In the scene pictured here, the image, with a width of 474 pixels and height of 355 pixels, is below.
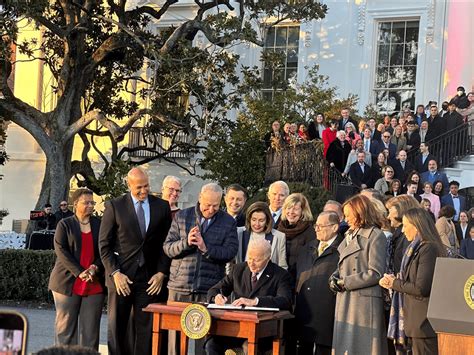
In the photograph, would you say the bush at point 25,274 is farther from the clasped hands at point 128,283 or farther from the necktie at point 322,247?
the necktie at point 322,247

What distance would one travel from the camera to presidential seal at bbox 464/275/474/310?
7.38 m

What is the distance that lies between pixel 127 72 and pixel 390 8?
305 inches

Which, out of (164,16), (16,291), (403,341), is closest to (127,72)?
(164,16)

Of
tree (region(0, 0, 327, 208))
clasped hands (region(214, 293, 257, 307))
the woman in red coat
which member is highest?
tree (region(0, 0, 327, 208))

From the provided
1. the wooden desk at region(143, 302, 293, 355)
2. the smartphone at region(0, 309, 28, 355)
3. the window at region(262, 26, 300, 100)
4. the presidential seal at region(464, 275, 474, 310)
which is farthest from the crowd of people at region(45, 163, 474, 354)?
the window at region(262, 26, 300, 100)

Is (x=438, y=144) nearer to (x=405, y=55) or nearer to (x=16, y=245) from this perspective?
(x=405, y=55)

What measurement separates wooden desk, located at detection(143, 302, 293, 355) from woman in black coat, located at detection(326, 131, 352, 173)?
13.7m

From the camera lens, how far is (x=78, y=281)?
10805 millimetres

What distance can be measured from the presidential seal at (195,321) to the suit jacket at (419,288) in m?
1.62

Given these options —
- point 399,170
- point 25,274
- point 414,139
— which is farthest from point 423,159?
point 25,274

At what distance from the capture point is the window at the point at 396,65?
99.0ft

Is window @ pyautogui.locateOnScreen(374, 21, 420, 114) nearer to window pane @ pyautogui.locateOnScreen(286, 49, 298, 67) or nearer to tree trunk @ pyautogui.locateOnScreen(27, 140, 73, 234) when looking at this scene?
window pane @ pyautogui.locateOnScreen(286, 49, 298, 67)

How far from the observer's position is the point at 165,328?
940cm

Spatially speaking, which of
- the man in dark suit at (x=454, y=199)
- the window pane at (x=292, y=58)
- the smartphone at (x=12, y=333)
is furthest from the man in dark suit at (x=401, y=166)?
the smartphone at (x=12, y=333)
